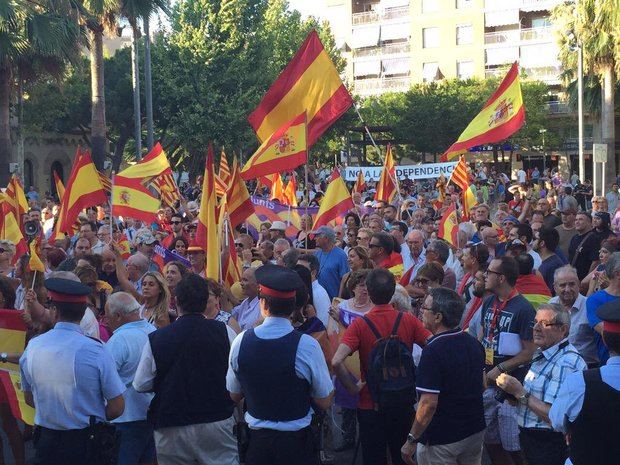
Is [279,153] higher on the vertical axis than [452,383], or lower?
higher

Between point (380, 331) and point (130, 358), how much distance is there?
5.06 ft

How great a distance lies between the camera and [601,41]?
1364 inches

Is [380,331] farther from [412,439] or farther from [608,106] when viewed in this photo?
[608,106]

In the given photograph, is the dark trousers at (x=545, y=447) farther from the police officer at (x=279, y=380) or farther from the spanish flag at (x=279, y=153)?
the spanish flag at (x=279, y=153)

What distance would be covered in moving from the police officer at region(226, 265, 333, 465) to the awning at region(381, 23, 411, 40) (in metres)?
65.8

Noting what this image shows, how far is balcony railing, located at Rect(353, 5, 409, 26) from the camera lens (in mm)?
69125

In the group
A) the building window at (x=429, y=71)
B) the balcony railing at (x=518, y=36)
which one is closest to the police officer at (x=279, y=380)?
the balcony railing at (x=518, y=36)

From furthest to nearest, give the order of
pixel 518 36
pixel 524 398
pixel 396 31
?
pixel 396 31, pixel 518 36, pixel 524 398

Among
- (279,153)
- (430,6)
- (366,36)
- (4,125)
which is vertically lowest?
(279,153)

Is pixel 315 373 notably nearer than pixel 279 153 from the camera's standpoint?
Yes

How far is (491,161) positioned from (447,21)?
1120 cm

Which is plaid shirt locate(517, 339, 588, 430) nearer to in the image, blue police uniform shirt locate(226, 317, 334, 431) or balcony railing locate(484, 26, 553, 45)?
blue police uniform shirt locate(226, 317, 334, 431)

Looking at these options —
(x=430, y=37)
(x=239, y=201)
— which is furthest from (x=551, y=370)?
(x=430, y=37)

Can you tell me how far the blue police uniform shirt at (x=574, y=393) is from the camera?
384 centimetres
